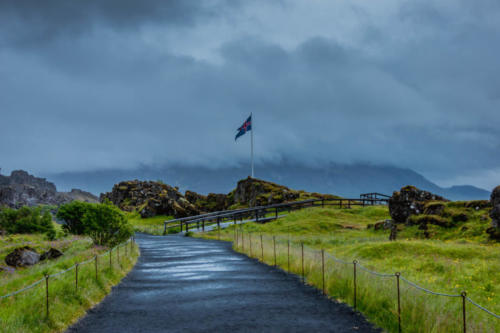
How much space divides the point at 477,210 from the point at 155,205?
165ft

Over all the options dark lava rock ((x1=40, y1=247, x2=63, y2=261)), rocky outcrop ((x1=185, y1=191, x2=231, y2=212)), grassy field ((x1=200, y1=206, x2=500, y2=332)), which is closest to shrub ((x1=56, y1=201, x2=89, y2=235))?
dark lava rock ((x1=40, y1=247, x2=63, y2=261))

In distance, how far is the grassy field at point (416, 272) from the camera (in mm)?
8781

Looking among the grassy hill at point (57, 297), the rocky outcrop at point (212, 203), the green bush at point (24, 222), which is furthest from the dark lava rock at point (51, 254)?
the rocky outcrop at point (212, 203)

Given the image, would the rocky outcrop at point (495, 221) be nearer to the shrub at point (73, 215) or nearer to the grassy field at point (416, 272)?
the grassy field at point (416, 272)

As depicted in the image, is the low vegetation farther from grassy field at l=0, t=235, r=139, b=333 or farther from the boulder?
the boulder

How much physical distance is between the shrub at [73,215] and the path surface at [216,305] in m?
13.1

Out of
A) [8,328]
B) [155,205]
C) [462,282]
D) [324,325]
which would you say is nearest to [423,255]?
[462,282]

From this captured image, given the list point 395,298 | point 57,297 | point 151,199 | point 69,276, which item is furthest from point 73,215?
point 151,199

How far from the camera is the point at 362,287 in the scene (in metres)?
11.6

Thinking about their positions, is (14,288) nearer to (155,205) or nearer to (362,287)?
(362,287)

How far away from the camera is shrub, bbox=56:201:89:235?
2897 centimetres

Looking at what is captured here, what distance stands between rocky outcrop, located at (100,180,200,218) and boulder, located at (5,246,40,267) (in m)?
39.5

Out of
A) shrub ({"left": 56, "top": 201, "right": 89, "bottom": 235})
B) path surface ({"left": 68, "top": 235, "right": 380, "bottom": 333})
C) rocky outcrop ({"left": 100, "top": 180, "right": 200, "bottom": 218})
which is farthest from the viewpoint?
rocky outcrop ({"left": 100, "top": 180, "right": 200, "bottom": 218})

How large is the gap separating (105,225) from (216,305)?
46.9 ft
